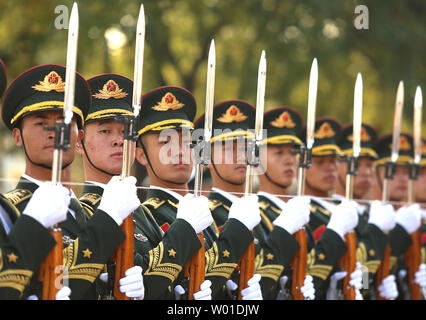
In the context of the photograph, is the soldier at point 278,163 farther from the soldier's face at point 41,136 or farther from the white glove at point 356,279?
the soldier's face at point 41,136

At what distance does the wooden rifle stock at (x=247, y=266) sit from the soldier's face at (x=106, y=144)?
1.13 meters

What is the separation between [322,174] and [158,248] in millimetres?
3184

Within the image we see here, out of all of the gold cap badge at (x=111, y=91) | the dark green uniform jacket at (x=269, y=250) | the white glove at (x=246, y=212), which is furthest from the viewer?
the dark green uniform jacket at (x=269, y=250)

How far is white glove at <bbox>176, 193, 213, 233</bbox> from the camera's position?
4938 mm

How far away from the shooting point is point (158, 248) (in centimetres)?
482

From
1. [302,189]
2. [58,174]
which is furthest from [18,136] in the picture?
[302,189]

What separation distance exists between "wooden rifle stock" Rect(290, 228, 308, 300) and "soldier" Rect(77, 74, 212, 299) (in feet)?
4.23

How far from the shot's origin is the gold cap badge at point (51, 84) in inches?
180

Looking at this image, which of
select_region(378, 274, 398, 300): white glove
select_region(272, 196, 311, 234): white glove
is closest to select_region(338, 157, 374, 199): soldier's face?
select_region(378, 274, 398, 300): white glove

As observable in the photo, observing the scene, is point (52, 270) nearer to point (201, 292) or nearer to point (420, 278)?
point (201, 292)

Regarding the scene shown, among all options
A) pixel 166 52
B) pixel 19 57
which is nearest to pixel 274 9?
pixel 166 52

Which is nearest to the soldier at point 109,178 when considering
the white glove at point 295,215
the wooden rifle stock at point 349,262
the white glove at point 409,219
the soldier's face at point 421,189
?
the white glove at point 295,215

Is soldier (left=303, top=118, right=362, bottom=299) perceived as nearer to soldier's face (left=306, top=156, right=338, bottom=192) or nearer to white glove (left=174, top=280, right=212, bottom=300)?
soldier's face (left=306, top=156, right=338, bottom=192)
